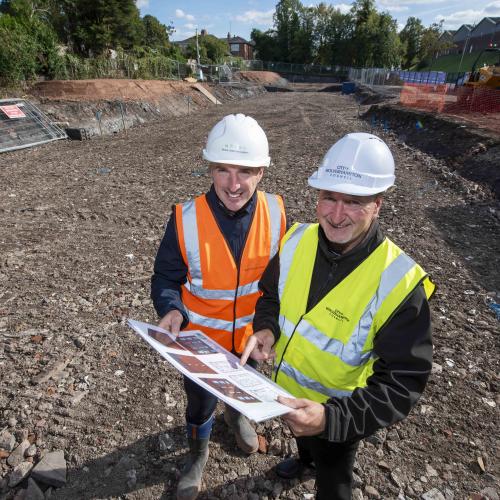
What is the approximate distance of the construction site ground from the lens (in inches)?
106

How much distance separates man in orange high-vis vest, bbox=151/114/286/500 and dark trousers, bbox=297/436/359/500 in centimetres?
79

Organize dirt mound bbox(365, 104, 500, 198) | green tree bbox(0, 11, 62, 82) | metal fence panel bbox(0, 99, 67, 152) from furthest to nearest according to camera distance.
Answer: green tree bbox(0, 11, 62, 82) → metal fence panel bbox(0, 99, 67, 152) → dirt mound bbox(365, 104, 500, 198)

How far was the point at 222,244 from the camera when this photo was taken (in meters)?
2.20

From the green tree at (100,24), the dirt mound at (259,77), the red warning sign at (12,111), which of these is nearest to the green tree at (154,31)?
the dirt mound at (259,77)

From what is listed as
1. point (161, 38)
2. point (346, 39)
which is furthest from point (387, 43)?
point (161, 38)

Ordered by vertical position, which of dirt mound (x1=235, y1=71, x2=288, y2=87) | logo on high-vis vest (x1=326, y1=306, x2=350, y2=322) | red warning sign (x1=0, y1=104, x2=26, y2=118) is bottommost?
dirt mound (x1=235, y1=71, x2=288, y2=87)

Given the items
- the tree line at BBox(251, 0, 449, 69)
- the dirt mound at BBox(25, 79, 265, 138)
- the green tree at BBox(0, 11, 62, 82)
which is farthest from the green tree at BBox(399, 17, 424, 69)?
Result: the green tree at BBox(0, 11, 62, 82)

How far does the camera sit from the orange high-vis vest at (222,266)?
86.1 inches

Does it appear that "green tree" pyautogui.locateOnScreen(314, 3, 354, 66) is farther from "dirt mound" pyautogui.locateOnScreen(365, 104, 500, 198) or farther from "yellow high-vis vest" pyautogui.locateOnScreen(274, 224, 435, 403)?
"yellow high-vis vest" pyautogui.locateOnScreen(274, 224, 435, 403)

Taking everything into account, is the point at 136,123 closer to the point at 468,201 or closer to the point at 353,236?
the point at 468,201

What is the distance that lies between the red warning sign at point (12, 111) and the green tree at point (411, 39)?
76.5m

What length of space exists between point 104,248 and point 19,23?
20413 mm

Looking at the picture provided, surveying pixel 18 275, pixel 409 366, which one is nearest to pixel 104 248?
pixel 18 275

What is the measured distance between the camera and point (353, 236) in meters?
1.71
